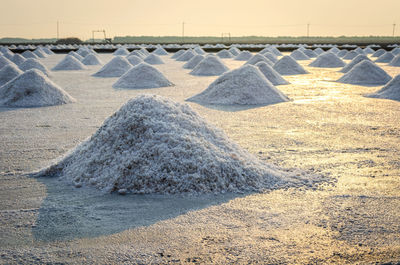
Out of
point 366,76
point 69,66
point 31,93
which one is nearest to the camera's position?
point 31,93

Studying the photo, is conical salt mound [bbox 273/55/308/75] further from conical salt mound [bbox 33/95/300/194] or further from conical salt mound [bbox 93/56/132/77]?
conical salt mound [bbox 33/95/300/194]

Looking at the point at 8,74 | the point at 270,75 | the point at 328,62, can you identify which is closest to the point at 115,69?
the point at 8,74

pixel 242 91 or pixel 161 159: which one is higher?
pixel 242 91

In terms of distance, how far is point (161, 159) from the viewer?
8.87 feet

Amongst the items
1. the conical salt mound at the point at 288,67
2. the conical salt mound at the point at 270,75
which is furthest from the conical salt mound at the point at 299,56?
the conical salt mound at the point at 270,75

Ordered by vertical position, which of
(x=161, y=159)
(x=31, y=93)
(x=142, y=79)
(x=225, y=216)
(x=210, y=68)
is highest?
(x=210, y=68)

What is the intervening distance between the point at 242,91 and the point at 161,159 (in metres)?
4.75

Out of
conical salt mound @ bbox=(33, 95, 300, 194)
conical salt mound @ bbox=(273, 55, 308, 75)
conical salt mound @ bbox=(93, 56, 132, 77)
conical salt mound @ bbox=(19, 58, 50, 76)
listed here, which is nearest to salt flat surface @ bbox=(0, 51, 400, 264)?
conical salt mound @ bbox=(33, 95, 300, 194)

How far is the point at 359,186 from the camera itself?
280cm

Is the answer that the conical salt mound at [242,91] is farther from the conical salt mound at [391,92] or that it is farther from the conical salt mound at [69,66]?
the conical salt mound at [69,66]

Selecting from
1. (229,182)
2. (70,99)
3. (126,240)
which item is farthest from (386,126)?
(70,99)

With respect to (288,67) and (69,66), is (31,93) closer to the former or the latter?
(69,66)

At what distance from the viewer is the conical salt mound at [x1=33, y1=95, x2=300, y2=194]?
8.75 ft

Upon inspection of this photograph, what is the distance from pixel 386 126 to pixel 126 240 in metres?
4.17
